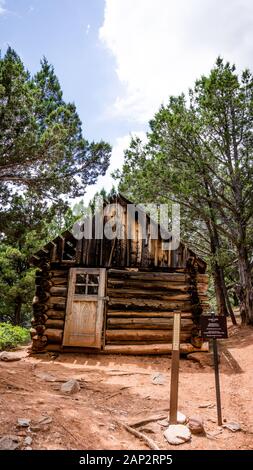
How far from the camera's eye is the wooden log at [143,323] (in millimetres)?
9195

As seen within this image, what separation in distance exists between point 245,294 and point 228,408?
8733 mm

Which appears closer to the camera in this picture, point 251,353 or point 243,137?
point 251,353

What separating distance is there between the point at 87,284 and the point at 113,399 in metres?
4.42

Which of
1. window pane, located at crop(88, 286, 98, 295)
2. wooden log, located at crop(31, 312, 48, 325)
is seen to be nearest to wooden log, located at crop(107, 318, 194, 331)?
window pane, located at crop(88, 286, 98, 295)

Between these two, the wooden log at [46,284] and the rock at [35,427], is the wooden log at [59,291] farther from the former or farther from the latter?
the rock at [35,427]

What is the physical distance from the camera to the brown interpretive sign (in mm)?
5078

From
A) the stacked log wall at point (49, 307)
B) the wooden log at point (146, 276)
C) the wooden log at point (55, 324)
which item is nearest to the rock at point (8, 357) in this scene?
the stacked log wall at point (49, 307)

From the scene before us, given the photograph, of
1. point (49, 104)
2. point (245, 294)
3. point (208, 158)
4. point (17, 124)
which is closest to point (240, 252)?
point (245, 294)

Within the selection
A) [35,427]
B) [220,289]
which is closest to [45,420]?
[35,427]

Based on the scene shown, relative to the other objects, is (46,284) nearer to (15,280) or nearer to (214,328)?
(214,328)

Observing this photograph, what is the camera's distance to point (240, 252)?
1345 cm

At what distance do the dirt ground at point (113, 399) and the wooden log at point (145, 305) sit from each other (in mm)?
1472
